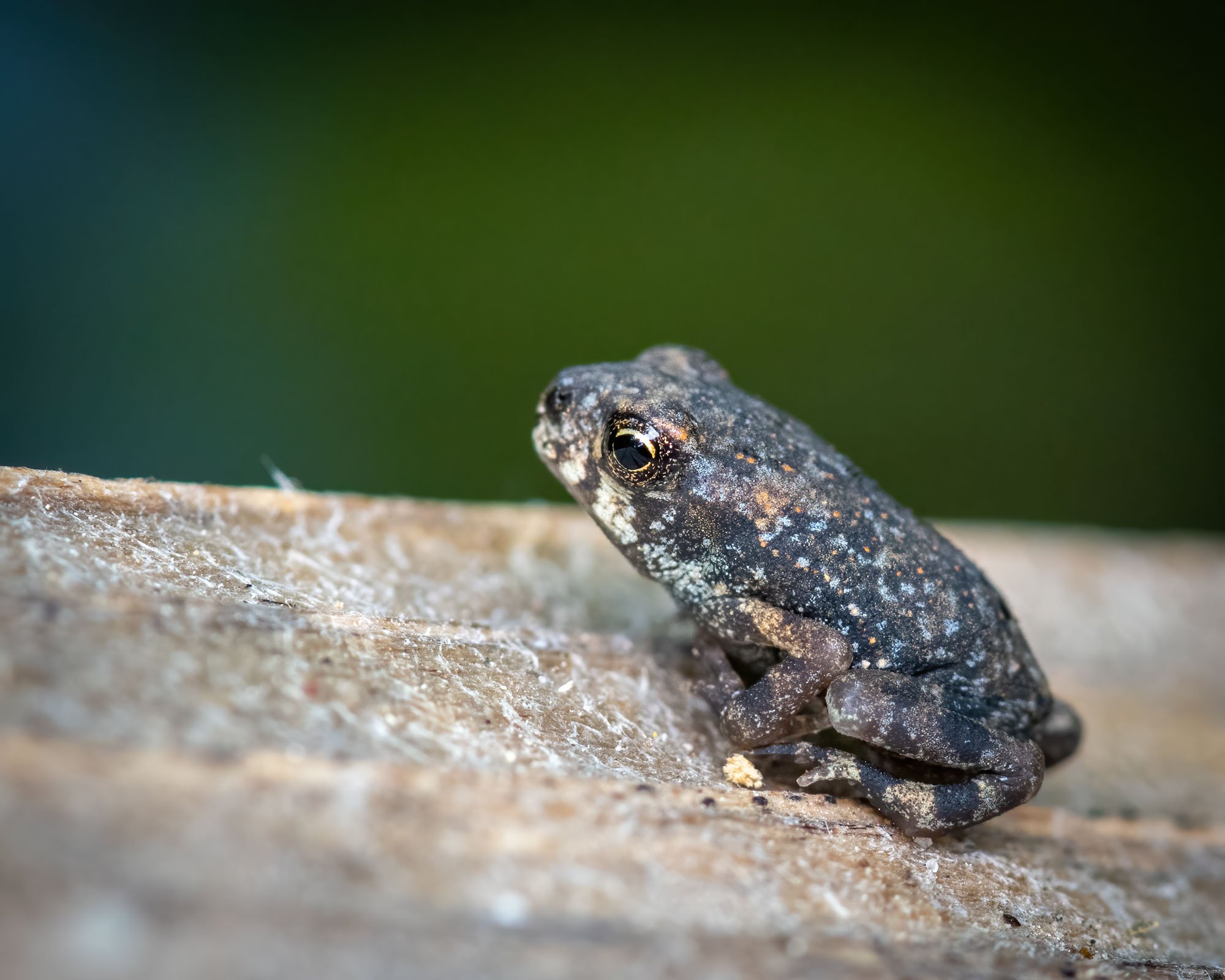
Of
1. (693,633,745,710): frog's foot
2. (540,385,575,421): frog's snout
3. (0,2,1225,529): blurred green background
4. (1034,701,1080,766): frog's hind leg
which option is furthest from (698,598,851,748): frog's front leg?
(0,2,1225,529): blurred green background

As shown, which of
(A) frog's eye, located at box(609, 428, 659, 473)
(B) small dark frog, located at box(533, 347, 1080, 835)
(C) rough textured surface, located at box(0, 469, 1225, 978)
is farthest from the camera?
(A) frog's eye, located at box(609, 428, 659, 473)

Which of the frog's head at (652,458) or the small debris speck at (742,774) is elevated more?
the frog's head at (652,458)

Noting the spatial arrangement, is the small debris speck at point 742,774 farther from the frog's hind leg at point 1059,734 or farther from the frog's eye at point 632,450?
the frog's hind leg at point 1059,734

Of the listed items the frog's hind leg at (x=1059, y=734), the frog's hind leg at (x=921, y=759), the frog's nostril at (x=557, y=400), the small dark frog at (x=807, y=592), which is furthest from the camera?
the frog's hind leg at (x=1059, y=734)

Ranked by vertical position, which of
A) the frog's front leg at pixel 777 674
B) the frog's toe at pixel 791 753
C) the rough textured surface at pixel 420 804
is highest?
the frog's front leg at pixel 777 674

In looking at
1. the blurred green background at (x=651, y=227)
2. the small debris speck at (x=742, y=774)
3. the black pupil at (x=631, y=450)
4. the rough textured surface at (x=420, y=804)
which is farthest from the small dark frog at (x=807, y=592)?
the blurred green background at (x=651, y=227)

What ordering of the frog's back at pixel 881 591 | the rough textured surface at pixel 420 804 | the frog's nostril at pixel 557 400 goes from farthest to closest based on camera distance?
the frog's nostril at pixel 557 400 → the frog's back at pixel 881 591 → the rough textured surface at pixel 420 804

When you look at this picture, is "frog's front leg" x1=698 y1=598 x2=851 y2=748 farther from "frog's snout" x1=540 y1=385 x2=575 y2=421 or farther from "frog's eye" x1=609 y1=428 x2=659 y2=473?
"frog's snout" x1=540 y1=385 x2=575 y2=421
